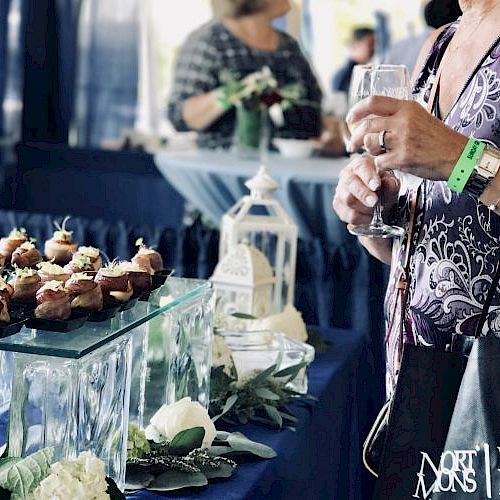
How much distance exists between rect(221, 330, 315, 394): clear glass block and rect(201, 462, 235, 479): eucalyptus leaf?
34 centimetres

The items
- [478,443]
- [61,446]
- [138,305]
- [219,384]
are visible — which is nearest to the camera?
[61,446]

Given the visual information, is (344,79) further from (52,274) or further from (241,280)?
(52,274)

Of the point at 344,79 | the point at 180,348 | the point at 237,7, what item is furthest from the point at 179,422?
the point at 344,79

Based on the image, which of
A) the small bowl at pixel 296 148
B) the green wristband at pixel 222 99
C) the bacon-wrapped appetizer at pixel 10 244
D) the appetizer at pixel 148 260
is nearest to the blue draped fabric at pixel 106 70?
the green wristband at pixel 222 99

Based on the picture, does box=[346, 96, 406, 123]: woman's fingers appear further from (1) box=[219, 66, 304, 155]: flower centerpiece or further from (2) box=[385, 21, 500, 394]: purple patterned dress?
(1) box=[219, 66, 304, 155]: flower centerpiece

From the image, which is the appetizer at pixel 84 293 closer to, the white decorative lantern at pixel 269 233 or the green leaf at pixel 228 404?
the green leaf at pixel 228 404

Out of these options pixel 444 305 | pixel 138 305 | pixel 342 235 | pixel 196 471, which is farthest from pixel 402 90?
pixel 342 235

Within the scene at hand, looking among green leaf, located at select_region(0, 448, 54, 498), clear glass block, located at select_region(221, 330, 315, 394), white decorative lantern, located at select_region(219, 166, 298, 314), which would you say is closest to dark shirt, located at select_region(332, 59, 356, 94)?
white decorative lantern, located at select_region(219, 166, 298, 314)

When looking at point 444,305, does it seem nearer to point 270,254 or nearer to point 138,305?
point 138,305

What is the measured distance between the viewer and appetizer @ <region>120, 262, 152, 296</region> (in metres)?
1.41

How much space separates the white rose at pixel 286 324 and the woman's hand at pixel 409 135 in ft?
2.41

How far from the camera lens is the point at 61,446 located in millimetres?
1157

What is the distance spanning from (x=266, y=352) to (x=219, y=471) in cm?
48

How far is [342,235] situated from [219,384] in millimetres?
2006
